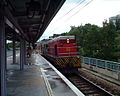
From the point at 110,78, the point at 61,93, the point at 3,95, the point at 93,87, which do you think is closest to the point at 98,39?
the point at 110,78

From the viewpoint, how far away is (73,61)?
57.1ft

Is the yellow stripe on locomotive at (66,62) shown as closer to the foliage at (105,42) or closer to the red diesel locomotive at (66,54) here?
the red diesel locomotive at (66,54)

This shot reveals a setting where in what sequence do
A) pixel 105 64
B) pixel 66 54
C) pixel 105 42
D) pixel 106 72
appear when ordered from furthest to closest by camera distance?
1. pixel 105 42
2. pixel 66 54
3. pixel 105 64
4. pixel 106 72

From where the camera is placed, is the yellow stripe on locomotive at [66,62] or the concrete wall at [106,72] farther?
the yellow stripe on locomotive at [66,62]

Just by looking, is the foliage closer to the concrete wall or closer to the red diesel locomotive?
the concrete wall

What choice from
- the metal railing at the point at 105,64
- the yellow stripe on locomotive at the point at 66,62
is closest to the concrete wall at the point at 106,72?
the metal railing at the point at 105,64

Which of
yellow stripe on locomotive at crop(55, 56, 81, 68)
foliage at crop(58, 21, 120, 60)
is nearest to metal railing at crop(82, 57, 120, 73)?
yellow stripe on locomotive at crop(55, 56, 81, 68)

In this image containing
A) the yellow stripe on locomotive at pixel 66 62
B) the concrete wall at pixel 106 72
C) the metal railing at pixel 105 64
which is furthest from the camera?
the yellow stripe on locomotive at pixel 66 62

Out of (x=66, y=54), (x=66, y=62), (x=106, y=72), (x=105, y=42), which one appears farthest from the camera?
(x=105, y=42)

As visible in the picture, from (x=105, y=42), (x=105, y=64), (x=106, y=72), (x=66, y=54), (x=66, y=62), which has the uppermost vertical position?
(x=105, y=42)

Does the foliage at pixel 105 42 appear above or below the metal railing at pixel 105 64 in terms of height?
above

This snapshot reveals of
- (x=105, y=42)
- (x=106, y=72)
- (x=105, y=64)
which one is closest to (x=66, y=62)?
(x=105, y=64)

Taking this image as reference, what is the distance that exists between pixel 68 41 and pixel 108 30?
926cm

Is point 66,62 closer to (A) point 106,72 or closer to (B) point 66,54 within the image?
(B) point 66,54
